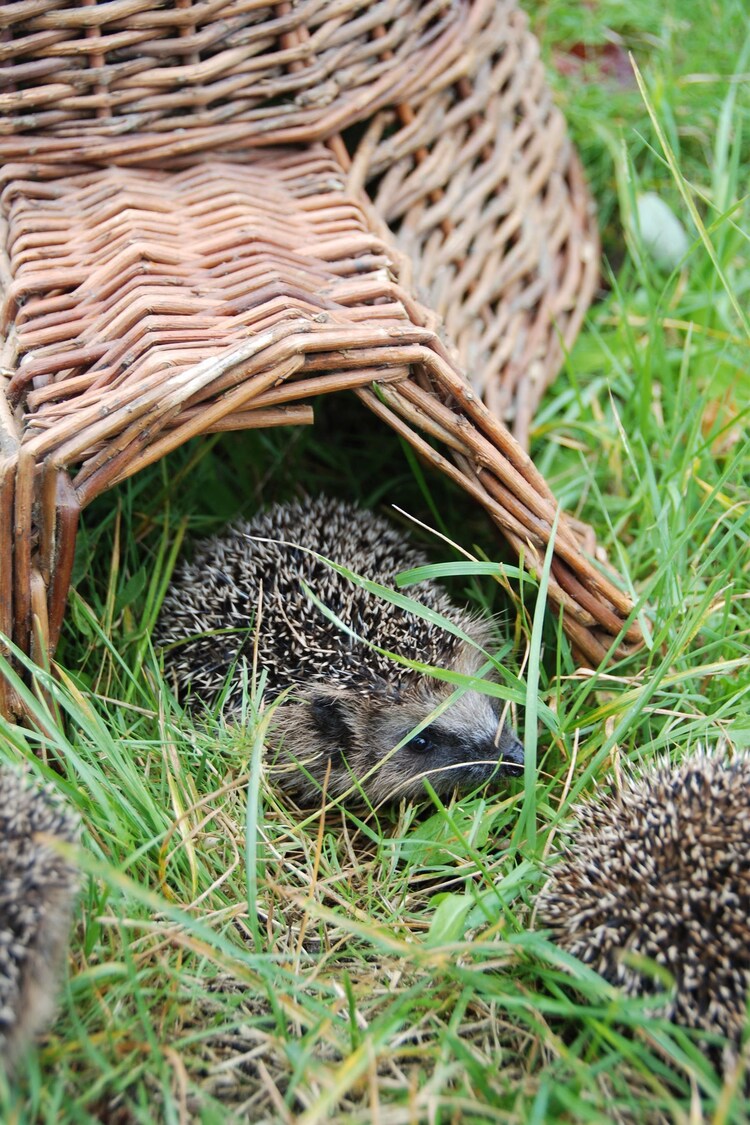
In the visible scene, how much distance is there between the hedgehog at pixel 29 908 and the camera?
213 cm

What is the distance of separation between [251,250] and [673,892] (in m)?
2.35

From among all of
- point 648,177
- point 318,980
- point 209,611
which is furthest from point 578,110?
point 318,980

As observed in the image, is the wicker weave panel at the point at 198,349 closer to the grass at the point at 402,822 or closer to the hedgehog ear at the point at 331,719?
the grass at the point at 402,822

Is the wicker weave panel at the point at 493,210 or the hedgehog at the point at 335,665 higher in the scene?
the wicker weave panel at the point at 493,210

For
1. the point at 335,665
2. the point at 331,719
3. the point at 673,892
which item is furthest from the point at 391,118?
the point at 673,892

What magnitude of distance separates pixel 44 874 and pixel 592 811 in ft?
4.87

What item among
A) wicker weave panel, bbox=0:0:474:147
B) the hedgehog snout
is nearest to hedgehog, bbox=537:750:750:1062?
the hedgehog snout

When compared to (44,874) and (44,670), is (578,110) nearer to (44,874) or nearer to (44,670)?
(44,670)

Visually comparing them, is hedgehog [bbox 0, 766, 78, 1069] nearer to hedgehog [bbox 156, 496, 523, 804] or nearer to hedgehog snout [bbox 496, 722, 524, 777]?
hedgehog [bbox 156, 496, 523, 804]

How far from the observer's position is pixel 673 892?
2486mm

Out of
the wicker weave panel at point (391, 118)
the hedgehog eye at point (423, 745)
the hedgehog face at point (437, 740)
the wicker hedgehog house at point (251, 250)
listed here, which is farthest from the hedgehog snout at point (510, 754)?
the wicker weave panel at point (391, 118)

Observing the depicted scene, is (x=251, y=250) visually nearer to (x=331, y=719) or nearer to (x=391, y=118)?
(x=391, y=118)

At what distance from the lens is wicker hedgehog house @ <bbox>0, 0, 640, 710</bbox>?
9.49 feet

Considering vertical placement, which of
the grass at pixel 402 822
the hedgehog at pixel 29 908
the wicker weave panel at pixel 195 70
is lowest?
the grass at pixel 402 822
